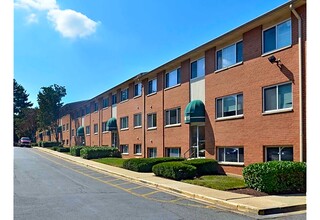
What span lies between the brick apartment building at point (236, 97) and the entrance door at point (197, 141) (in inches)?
2.5

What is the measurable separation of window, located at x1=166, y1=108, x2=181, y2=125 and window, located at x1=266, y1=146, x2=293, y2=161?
30.0 feet

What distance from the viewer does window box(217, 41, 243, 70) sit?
60.6 feet

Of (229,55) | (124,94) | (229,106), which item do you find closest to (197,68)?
(229,55)

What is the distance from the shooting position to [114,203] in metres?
10.8

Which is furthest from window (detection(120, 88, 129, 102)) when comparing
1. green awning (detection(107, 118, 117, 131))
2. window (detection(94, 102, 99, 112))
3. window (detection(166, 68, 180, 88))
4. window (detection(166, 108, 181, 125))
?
window (detection(94, 102, 99, 112))

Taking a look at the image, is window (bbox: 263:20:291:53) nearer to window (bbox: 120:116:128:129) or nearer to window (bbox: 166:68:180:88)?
window (bbox: 166:68:180:88)

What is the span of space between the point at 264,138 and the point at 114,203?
8503 mm

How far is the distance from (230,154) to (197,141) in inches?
142

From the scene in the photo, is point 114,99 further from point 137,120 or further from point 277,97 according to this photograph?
point 277,97

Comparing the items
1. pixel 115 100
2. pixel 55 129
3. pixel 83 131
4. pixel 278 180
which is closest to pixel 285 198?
pixel 278 180

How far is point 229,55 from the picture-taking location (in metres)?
19.2

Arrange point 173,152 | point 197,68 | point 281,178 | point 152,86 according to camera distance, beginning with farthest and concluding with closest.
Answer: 1. point 152,86
2. point 173,152
3. point 197,68
4. point 281,178

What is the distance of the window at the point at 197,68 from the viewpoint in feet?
71.6

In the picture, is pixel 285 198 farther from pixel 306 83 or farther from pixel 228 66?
pixel 228 66
